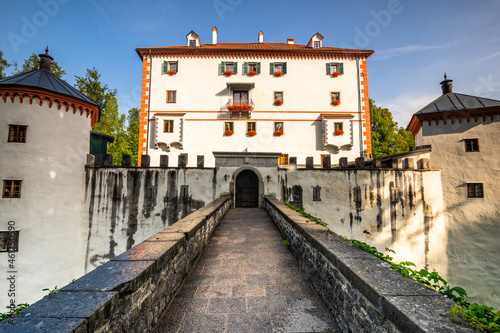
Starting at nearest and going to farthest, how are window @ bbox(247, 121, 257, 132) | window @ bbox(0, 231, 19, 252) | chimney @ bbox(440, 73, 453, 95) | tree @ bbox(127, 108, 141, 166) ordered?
window @ bbox(0, 231, 19, 252) → chimney @ bbox(440, 73, 453, 95) → window @ bbox(247, 121, 257, 132) → tree @ bbox(127, 108, 141, 166)

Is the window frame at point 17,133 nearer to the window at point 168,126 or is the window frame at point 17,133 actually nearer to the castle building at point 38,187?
the castle building at point 38,187

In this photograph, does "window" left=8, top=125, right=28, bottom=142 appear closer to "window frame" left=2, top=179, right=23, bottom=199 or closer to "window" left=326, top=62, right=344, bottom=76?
"window frame" left=2, top=179, right=23, bottom=199

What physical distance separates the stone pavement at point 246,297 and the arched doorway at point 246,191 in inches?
278

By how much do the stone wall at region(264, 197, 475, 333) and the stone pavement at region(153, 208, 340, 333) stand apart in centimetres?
33

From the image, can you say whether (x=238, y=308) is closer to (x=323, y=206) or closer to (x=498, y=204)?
(x=323, y=206)

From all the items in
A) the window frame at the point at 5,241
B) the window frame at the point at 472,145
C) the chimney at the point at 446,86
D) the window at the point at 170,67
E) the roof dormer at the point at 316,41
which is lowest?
the window frame at the point at 5,241

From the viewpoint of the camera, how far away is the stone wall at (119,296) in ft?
5.47

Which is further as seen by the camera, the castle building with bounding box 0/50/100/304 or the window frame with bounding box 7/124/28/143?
the window frame with bounding box 7/124/28/143

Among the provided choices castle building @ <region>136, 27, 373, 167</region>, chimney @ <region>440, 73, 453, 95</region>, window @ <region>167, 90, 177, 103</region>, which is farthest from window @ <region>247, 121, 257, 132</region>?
chimney @ <region>440, 73, 453, 95</region>

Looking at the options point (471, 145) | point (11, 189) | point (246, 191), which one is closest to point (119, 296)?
point (246, 191)

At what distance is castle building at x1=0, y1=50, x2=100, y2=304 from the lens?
459 inches

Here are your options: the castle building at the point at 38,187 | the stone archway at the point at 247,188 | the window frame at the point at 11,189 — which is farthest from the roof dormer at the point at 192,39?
the window frame at the point at 11,189

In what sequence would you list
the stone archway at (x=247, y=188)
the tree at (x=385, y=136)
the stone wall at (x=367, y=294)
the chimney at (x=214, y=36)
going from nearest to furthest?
1. the stone wall at (x=367, y=294)
2. the stone archway at (x=247, y=188)
3. the chimney at (x=214, y=36)
4. the tree at (x=385, y=136)

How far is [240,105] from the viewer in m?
22.0
